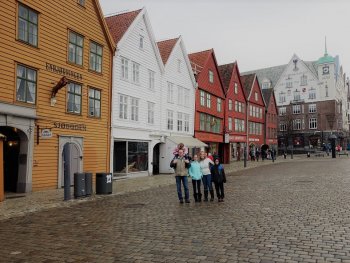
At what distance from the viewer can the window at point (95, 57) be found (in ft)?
68.1

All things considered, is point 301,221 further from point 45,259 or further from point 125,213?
point 45,259

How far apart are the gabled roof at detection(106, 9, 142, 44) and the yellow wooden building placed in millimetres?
1945

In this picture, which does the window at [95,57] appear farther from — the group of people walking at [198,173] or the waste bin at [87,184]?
the group of people walking at [198,173]

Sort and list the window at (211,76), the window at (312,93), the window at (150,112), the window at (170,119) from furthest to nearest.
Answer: the window at (312,93), the window at (211,76), the window at (170,119), the window at (150,112)

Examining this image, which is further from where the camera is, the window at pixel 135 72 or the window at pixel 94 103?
the window at pixel 135 72

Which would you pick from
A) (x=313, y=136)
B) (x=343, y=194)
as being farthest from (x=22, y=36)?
(x=313, y=136)

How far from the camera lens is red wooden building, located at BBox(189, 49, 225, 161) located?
117 ft

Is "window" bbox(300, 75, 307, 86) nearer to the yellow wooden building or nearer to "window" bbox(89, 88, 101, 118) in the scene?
the yellow wooden building

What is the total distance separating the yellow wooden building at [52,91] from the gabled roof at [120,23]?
1.95 meters

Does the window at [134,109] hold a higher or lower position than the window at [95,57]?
lower

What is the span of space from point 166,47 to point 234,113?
17152 mm

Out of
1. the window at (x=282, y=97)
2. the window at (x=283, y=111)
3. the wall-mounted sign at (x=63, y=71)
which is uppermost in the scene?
the window at (x=282, y=97)

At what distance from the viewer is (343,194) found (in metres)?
13.5

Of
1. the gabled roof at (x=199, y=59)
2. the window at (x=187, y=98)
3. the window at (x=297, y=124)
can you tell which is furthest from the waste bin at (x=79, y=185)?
the window at (x=297, y=124)
